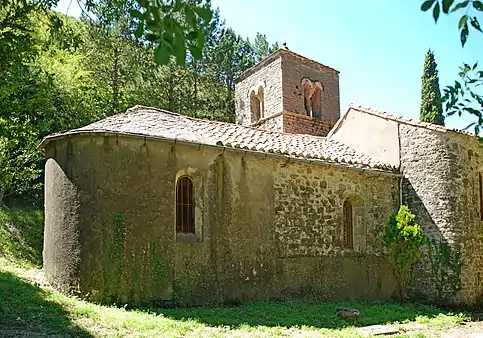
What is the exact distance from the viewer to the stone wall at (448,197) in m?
13.4

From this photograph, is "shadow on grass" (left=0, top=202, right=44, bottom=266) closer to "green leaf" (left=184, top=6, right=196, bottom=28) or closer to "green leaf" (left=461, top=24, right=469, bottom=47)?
"green leaf" (left=184, top=6, right=196, bottom=28)

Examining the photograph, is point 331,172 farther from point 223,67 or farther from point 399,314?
point 223,67

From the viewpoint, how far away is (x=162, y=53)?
2.16 m

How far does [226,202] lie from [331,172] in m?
3.65

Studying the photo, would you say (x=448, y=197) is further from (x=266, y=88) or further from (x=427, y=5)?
(x=427, y=5)

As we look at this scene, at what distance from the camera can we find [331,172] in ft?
43.0

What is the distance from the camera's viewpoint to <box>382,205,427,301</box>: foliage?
13.4 m

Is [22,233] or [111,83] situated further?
[111,83]

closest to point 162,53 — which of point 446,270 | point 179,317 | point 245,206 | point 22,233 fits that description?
point 179,317

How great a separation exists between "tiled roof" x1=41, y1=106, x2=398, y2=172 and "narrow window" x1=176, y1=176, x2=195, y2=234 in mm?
1119

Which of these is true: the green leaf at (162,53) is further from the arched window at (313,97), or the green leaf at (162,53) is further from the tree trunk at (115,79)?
the tree trunk at (115,79)

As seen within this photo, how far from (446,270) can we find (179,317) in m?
8.34

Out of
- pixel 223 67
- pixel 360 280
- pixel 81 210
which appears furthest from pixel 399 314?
pixel 223 67

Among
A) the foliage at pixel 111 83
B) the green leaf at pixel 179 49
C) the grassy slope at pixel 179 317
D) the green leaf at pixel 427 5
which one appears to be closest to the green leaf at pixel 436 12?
the green leaf at pixel 427 5
